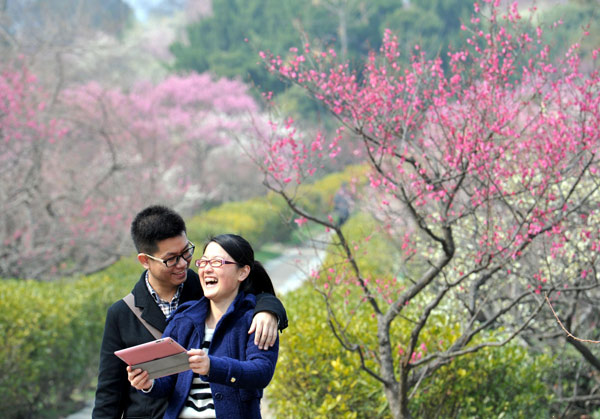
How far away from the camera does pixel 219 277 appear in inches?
100

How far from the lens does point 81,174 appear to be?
14219 mm

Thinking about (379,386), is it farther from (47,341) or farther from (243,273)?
(47,341)

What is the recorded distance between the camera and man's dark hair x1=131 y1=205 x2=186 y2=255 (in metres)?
2.72

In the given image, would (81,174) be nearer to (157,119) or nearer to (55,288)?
(55,288)

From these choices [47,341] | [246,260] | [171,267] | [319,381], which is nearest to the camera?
[246,260]

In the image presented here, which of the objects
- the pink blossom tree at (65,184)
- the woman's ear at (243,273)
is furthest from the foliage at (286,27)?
the woman's ear at (243,273)

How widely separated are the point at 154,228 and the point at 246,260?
1.25ft

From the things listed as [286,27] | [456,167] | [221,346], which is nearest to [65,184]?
[456,167]

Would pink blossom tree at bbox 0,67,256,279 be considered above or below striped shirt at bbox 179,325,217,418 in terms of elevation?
above

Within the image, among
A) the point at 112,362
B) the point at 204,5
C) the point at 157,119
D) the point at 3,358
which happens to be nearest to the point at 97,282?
the point at 3,358

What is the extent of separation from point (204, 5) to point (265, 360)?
4716 centimetres

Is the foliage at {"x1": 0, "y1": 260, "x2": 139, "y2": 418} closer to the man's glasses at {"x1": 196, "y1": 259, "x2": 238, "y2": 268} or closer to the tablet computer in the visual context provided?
the man's glasses at {"x1": 196, "y1": 259, "x2": 238, "y2": 268}

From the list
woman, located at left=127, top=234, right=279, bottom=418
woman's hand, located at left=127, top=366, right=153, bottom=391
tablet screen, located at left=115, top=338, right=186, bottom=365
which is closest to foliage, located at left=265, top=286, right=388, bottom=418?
woman, located at left=127, top=234, right=279, bottom=418

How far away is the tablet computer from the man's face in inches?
19.7
